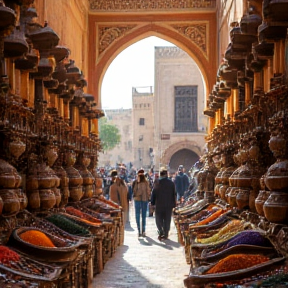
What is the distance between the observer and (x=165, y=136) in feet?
109

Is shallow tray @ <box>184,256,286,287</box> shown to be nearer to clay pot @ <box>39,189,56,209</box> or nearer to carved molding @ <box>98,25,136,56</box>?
clay pot @ <box>39,189,56,209</box>

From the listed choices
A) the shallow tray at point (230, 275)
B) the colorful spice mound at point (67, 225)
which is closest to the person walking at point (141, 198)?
the colorful spice mound at point (67, 225)

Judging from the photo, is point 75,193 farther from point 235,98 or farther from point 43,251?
point 43,251

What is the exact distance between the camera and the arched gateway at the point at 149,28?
63.1ft

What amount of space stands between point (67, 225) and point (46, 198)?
1.25ft

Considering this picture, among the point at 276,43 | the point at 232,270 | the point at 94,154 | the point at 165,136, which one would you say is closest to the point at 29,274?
the point at 232,270

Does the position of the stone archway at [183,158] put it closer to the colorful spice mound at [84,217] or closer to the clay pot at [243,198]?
the colorful spice mound at [84,217]

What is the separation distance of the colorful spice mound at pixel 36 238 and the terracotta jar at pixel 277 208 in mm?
1887

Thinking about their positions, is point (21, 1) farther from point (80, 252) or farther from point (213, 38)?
point (213, 38)

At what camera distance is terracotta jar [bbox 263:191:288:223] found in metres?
5.21

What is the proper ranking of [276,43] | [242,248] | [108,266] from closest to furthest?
1. [242,248]
2. [276,43]
3. [108,266]

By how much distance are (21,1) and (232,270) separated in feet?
12.9

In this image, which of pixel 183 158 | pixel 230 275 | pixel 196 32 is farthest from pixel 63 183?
pixel 183 158

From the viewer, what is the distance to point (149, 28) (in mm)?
19297
